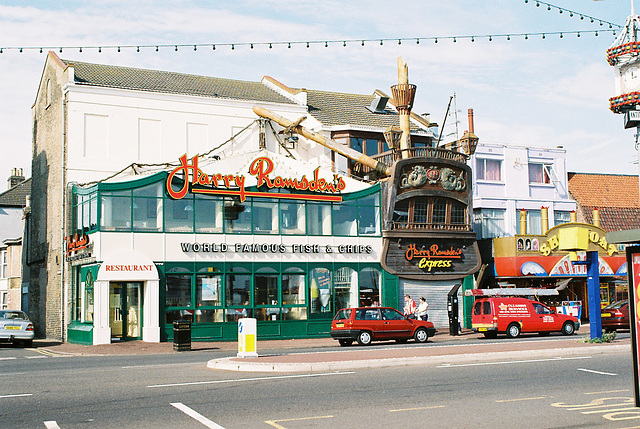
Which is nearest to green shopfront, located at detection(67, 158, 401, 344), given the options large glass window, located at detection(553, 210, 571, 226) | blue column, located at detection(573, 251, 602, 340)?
large glass window, located at detection(553, 210, 571, 226)

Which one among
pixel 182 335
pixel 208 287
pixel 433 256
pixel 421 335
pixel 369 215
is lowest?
pixel 421 335

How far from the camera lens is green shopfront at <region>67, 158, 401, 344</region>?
100ft

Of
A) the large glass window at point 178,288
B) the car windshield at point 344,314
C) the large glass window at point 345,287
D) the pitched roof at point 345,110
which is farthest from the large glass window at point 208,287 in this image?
the pitched roof at point 345,110

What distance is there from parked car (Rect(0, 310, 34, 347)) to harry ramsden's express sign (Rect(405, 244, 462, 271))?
17.9 m

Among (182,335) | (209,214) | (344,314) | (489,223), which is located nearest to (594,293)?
(344,314)

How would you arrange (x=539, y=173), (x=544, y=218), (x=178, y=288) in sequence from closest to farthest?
1. (x=178, y=288)
2. (x=544, y=218)
3. (x=539, y=173)

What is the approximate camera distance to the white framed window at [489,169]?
41875 millimetres

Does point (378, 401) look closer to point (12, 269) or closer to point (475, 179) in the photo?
point (475, 179)

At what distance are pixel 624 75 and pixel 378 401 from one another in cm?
3735

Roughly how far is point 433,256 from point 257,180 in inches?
402

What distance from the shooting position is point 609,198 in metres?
45.9

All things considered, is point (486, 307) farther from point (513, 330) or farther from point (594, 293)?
point (594, 293)

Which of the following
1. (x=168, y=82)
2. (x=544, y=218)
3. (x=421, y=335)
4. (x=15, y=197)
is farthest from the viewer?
(x=15, y=197)

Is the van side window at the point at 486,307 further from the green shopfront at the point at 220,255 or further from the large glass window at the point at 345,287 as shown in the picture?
the large glass window at the point at 345,287
